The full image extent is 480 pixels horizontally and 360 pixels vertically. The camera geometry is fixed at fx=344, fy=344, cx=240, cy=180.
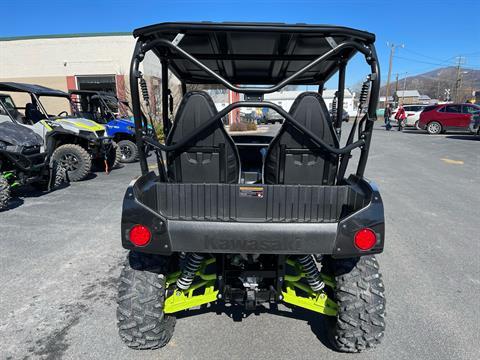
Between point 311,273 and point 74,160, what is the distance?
6909mm

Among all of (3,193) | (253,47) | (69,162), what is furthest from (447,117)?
(3,193)

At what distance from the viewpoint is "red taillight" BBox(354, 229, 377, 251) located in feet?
6.49

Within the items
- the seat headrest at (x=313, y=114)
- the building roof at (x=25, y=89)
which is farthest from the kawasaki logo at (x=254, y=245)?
the building roof at (x=25, y=89)

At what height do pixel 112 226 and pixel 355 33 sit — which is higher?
pixel 355 33

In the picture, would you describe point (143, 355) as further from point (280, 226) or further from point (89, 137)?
point (89, 137)

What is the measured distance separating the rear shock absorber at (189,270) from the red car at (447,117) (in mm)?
19160

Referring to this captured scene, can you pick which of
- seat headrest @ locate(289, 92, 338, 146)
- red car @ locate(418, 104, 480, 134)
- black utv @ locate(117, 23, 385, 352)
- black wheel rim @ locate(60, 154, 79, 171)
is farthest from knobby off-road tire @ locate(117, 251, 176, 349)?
red car @ locate(418, 104, 480, 134)

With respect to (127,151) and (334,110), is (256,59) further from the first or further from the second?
(127,151)

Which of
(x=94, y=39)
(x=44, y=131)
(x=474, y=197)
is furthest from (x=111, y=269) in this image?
(x=94, y=39)

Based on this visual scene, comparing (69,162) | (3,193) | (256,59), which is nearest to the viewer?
(256,59)

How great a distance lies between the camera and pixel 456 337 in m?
2.50

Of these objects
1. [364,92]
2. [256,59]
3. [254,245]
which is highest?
[256,59]

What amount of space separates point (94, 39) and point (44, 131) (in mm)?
14264

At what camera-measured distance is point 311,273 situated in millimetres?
2365
